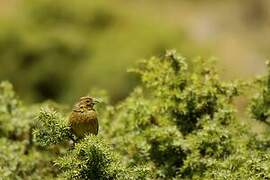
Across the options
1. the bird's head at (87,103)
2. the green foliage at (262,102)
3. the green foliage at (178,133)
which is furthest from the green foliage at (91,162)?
the green foliage at (262,102)

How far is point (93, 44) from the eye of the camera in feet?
94.1

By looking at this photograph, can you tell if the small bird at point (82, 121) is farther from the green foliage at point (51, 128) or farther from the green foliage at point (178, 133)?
the green foliage at point (178, 133)

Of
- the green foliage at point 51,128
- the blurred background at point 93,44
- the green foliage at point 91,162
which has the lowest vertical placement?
the green foliage at point 91,162

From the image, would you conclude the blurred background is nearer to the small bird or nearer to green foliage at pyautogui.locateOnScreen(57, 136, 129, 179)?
the small bird

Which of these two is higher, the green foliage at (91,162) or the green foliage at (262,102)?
the green foliage at (262,102)

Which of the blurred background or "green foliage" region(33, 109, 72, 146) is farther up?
the blurred background

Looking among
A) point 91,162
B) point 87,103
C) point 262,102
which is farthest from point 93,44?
point 91,162

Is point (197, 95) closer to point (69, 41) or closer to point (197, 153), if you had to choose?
point (197, 153)

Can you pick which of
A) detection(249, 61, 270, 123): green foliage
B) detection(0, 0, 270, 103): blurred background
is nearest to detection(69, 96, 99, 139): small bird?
detection(249, 61, 270, 123): green foliage

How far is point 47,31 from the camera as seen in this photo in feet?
91.7

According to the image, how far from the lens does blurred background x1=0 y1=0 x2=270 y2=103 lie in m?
25.8

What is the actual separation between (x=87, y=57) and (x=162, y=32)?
7.74 ft

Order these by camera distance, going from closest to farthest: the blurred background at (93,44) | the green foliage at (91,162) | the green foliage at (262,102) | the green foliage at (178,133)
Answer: the green foliage at (91,162), the green foliage at (178,133), the green foliage at (262,102), the blurred background at (93,44)

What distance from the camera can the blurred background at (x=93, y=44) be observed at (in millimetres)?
25828
